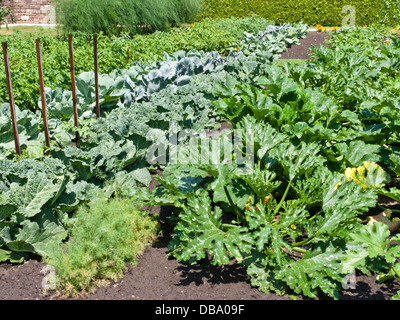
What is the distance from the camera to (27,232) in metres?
2.90

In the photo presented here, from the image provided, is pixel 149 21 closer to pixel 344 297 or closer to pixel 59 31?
pixel 59 31

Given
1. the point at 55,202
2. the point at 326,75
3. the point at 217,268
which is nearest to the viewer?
the point at 217,268

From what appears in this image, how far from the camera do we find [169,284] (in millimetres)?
2807

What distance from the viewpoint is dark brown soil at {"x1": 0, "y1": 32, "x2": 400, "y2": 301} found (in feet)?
8.80

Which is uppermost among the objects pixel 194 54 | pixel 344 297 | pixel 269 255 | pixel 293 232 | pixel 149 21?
pixel 149 21

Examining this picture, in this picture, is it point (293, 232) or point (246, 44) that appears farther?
point (246, 44)

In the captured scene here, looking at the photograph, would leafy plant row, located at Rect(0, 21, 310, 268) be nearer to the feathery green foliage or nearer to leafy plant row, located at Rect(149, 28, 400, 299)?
the feathery green foliage

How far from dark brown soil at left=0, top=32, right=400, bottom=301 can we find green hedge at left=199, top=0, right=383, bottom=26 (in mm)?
18961

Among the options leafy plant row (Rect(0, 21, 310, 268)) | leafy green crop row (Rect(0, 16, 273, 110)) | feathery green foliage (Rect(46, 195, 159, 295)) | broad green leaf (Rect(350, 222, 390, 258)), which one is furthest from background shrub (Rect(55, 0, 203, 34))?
broad green leaf (Rect(350, 222, 390, 258))

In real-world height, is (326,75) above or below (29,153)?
above

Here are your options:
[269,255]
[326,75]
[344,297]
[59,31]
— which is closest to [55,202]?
[269,255]

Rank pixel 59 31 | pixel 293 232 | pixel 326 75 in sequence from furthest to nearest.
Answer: pixel 59 31, pixel 326 75, pixel 293 232

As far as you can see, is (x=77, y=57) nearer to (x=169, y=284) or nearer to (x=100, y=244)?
(x=100, y=244)

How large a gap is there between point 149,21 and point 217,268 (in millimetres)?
11339
